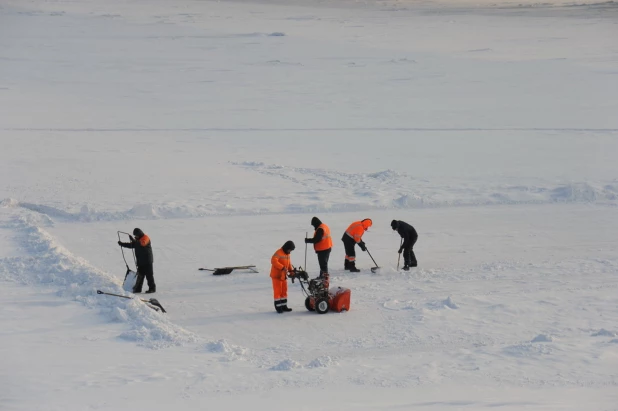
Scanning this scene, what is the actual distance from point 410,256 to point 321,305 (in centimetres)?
260

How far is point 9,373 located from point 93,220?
804cm

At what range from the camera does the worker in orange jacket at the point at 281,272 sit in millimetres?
10718

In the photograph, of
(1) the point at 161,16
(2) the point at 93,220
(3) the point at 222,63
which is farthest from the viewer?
(1) the point at 161,16

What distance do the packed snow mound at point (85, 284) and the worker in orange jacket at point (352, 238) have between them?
116 inches

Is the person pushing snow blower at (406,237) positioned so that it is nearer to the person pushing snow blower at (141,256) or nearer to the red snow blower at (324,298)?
the red snow blower at (324,298)

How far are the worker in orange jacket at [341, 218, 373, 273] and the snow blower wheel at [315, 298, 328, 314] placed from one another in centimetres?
186

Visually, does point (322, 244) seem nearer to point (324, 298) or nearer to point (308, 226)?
point (324, 298)

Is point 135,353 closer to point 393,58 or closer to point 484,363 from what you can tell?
point 484,363

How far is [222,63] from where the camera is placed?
4131 cm

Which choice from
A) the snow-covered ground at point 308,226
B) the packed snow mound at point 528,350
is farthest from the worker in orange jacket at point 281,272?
the packed snow mound at point 528,350

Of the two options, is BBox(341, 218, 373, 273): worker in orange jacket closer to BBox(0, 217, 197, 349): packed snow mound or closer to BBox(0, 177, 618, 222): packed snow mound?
BBox(0, 217, 197, 349): packed snow mound

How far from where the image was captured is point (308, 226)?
15.9 meters

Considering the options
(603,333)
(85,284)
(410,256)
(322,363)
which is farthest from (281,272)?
(603,333)

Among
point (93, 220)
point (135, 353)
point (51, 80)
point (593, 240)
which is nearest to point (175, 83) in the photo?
point (51, 80)
